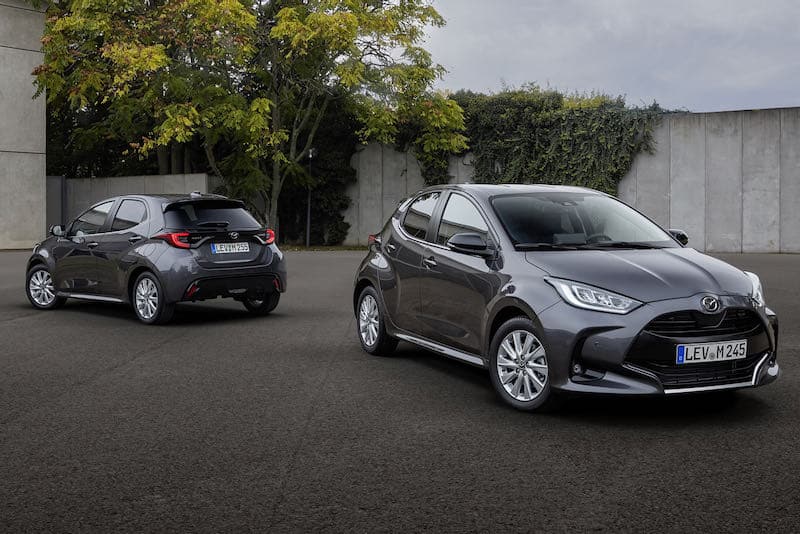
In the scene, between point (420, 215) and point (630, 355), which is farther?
point (420, 215)

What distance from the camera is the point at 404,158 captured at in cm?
3531

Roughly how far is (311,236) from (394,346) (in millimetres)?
28091

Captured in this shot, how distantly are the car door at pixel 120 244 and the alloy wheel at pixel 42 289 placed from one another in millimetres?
1381

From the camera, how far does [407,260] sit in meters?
8.12

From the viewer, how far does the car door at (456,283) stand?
6895 millimetres

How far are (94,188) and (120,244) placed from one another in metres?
27.3

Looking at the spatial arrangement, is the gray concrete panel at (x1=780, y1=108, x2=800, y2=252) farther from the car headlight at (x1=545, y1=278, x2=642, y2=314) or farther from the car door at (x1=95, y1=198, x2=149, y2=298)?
the car headlight at (x1=545, y1=278, x2=642, y2=314)

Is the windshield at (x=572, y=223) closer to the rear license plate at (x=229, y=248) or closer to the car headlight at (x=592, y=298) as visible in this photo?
the car headlight at (x=592, y=298)

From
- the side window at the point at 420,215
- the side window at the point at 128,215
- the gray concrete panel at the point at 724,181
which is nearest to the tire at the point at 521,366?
the side window at the point at 420,215

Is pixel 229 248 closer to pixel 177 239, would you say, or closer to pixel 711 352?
pixel 177 239

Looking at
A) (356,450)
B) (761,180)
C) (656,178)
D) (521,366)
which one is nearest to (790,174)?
(761,180)

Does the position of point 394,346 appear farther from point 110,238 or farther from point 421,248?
point 110,238

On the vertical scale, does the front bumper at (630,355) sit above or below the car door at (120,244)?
below

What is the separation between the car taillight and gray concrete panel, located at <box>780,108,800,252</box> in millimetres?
23318
